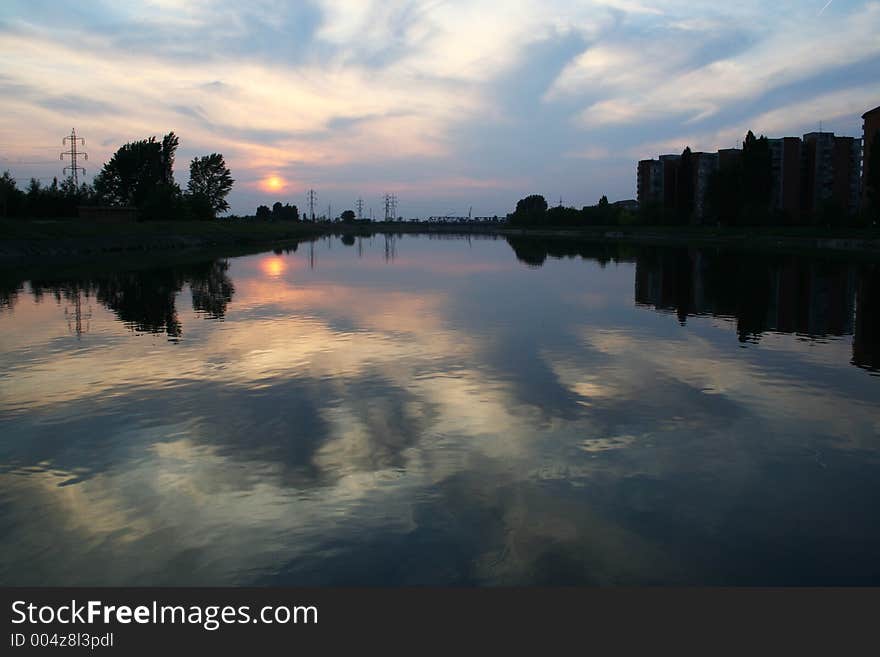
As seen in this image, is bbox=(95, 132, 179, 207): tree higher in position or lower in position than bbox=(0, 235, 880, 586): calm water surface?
higher

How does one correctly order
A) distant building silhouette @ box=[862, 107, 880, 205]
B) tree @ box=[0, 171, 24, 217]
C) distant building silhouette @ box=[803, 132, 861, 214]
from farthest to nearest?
1. distant building silhouette @ box=[803, 132, 861, 214]
2. distant building silhouette @ box=[862, 107, 880, 205]
3. tree @ box=[0, 171, 24, 217]

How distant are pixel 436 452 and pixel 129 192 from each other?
12052 centimetres

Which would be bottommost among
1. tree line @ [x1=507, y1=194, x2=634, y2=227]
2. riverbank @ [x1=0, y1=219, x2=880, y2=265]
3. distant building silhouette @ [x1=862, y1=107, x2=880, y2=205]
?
riverbank @ [x1=0, y1=219, x2=880, y2=265]

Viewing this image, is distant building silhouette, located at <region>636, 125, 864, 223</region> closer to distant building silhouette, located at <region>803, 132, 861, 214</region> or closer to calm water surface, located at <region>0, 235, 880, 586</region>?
distant building silhouette, located at <region>803, 132, 861, 214</region>

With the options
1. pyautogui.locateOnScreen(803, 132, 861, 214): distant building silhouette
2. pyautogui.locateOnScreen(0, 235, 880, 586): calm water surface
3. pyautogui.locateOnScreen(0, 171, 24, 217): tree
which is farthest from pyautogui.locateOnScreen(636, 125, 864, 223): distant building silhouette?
pyautogui.locateOnScreen(0, 235, 880, 586): calm water surface

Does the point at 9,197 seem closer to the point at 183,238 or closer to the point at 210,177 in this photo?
the point at 183,238

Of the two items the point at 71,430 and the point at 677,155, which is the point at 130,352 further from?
the point at 677,155

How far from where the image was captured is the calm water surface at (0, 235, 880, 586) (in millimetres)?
7781

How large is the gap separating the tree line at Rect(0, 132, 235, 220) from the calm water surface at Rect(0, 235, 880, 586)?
2978 inches

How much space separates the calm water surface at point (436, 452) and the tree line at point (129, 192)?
75.6m

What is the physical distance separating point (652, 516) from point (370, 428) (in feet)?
17.7

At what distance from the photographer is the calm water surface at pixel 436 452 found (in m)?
7.78

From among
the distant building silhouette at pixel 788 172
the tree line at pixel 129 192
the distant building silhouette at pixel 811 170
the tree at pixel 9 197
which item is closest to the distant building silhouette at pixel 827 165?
Result: the distant building silhouette at pixel 811 170

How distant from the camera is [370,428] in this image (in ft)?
40.7
